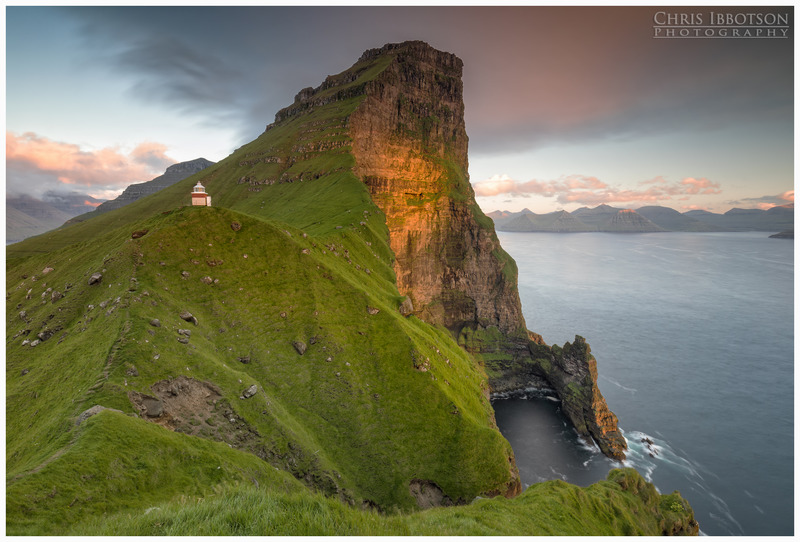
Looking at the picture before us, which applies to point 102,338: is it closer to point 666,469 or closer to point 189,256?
point 189,256

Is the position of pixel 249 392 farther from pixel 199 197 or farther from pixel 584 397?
pixel 584 397

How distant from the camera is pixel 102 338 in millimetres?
24469

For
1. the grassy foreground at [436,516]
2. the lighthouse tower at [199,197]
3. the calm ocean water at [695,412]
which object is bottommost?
the calm ocean water at [695,412]

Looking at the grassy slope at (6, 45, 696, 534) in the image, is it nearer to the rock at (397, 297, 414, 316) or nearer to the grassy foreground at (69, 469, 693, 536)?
the grassy foreground at (69, 469, 693, 536)

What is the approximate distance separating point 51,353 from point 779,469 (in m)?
124

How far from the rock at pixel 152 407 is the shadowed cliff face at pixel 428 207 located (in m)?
88.9

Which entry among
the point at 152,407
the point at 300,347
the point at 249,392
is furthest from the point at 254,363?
the point at 152,407

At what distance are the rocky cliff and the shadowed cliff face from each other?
349mm

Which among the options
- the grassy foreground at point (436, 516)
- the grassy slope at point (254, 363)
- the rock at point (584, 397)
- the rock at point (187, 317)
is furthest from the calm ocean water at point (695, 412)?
the rock at point (187, 317)

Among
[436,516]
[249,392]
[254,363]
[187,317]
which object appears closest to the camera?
[436,516]

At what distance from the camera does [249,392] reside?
2670 centimetres

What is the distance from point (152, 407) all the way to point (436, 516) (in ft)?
58.7

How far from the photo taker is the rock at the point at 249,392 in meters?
26.4

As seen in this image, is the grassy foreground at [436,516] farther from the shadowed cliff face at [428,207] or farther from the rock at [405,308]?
the shadowed cliff face at [428,207]
